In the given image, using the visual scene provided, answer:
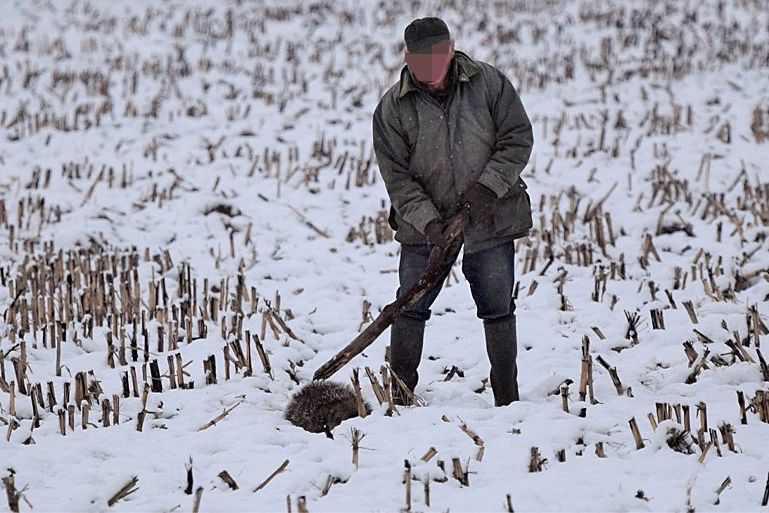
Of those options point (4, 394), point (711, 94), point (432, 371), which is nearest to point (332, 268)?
point (432, 371)

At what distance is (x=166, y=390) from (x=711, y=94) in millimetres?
8882

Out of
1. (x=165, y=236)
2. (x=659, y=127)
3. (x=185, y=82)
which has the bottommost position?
(x=165, y=236)

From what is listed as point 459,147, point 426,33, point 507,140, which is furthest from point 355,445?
point 426,33

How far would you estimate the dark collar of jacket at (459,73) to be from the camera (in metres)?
3.96

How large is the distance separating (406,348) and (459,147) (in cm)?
109

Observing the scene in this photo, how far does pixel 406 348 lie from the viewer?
4352 millimetres

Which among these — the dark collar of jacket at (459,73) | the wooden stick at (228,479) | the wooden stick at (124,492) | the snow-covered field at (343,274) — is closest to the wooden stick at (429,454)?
the snow-covered field at (343,274)

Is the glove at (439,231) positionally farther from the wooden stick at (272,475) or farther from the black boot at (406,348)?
the wooden stick at (272,475)

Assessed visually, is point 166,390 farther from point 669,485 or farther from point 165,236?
point 165,236

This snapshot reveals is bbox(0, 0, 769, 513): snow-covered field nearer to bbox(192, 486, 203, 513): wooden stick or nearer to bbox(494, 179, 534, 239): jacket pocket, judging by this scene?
bbox(192, 486, 203, 513): wooden stick

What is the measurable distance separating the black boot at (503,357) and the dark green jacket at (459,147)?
1.40ft

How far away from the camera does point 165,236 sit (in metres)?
7.38

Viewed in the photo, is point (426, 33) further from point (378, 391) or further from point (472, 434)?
point (472, 434)

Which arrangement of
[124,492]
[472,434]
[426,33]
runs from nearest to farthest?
[124,492], [472,434], [426,33]
